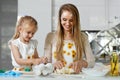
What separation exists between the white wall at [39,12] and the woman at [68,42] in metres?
1.41

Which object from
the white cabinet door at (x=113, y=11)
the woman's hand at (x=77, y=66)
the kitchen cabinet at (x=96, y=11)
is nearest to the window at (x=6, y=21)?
the kitchen cabinet at (x=96, y=11)

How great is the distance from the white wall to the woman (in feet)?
4.61

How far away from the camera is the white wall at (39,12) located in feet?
9.89

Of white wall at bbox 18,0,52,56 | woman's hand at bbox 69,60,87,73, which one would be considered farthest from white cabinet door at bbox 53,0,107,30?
woman's hand at bbox 69,60,87,73

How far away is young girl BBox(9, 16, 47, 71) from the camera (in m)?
1.48

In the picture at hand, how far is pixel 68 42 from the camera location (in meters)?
1.59

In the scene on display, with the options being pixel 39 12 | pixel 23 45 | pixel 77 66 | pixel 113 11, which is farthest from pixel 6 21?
pixel 77 66

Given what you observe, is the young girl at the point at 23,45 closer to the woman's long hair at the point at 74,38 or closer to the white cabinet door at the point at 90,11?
the woman's long hair at the point at 74,38

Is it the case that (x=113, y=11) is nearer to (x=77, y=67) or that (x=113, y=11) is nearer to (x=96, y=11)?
(x=96, y=11)

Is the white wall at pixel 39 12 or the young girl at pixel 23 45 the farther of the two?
the white wall at pixel 39 12

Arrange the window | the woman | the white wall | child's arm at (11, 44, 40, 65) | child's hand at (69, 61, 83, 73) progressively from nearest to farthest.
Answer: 1. child's hand at (69, 61, 83, 73)
2. child's arm at (11, 44, 40, 65)
3. the woman
4. the white wall
5. the window

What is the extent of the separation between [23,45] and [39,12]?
147 cm

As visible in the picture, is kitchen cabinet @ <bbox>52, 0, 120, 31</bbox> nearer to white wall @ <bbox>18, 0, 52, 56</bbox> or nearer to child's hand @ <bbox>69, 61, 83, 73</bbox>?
white wall @ <bbox>18, 0, 52, 56</bbox>

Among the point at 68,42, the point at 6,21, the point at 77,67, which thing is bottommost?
the point at 77,67
